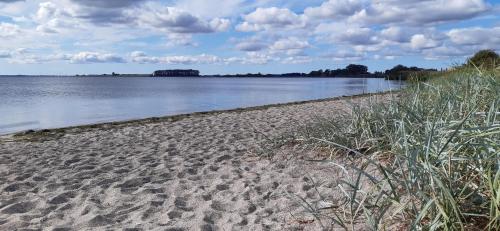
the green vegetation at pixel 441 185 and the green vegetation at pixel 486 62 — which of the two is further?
the green vegetation at pixel 486 62

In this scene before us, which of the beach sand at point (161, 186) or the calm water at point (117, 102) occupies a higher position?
the beach sand at point (161, 186)

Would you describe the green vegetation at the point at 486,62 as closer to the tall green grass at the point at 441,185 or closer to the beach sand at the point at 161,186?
the beach sand at the point at 161,186

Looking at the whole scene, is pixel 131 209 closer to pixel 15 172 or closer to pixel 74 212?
pixel 74 212

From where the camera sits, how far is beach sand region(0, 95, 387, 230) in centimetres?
410

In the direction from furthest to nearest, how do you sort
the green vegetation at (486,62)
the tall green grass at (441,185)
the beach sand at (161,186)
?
the green vegetation at (486,62) < the beach sand at (161,186) < the tall green grass at (441,185)

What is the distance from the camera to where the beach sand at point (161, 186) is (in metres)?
4.10

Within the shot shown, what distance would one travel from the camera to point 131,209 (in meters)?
4.53

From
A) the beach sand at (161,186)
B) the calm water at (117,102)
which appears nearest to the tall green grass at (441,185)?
the beach sand at (161,186)

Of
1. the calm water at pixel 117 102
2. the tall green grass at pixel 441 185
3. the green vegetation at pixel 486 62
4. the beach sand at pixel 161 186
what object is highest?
the green vegetation at pixel 486 62

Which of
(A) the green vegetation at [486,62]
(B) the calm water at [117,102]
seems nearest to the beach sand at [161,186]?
(B) the calm water at [117,102]

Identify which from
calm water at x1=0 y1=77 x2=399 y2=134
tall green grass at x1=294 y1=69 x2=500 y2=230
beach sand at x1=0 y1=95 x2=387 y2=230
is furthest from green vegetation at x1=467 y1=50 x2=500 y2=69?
tall green grass at x1=294 y1=69 x2=500 y2=230

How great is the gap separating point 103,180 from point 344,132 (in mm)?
3267

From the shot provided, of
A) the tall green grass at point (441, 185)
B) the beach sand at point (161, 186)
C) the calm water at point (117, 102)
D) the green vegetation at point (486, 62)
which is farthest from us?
the calm water at point (117, 102)

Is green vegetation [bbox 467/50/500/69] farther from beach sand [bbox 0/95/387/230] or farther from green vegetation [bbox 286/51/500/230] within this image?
green vegetation [bbox 286/51/500/230]
